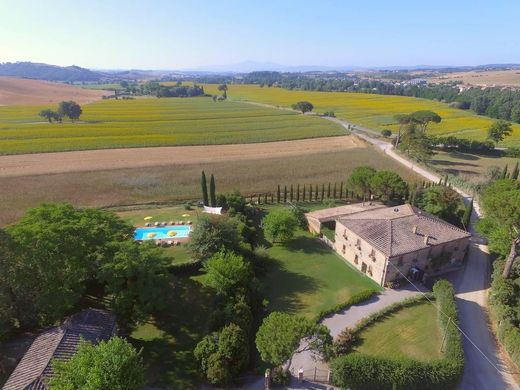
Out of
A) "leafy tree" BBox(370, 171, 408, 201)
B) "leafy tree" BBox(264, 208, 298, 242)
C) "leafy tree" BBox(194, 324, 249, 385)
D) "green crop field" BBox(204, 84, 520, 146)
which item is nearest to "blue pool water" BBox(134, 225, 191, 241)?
"leafy tree" BBox(264, 208, 298, 242)

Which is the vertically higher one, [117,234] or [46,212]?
[46,212]

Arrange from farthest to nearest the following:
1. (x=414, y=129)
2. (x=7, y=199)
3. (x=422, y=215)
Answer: (x=414, y=129) < (x=7, y=199) < (x=422, y=215)

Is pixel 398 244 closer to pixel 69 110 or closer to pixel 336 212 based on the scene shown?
pixel 336 212

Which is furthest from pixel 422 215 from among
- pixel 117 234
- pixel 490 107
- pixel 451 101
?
pixel 451 101

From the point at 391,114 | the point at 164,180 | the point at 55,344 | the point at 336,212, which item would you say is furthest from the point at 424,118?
the point at 55,344

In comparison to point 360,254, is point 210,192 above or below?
above

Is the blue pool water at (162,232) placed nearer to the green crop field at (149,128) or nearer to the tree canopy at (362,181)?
the tree canopy at (362,181)

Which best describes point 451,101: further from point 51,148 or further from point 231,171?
point 51,148
